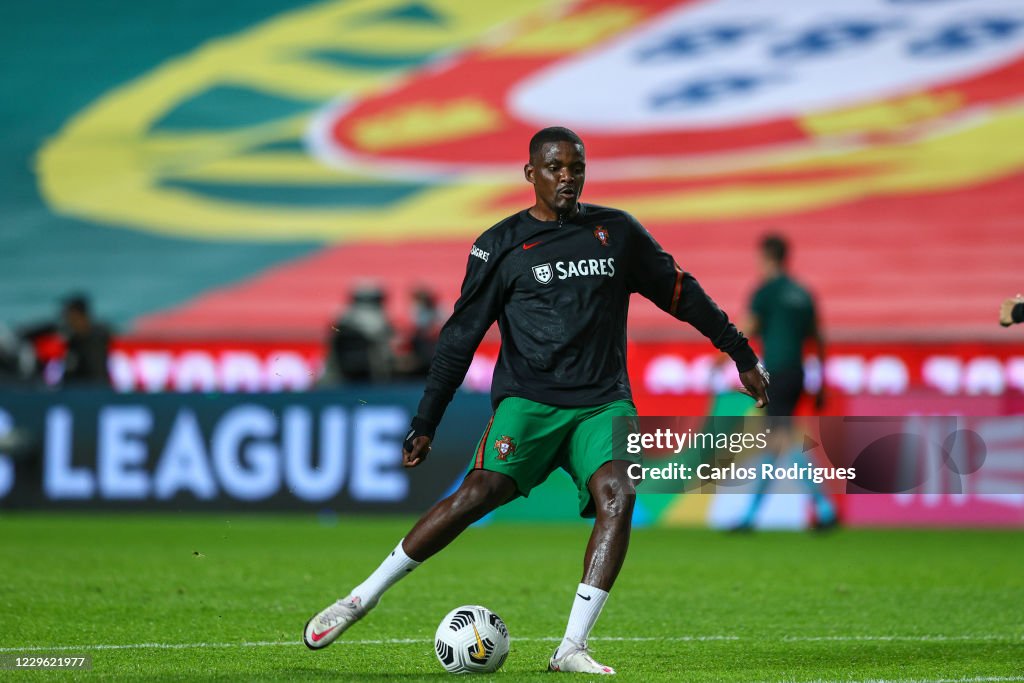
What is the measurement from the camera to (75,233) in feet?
76.8

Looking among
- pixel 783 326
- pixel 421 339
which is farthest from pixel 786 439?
pixel 421 339

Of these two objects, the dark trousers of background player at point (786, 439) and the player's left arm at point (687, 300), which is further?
the dark trousers of background player at point (786, 439)

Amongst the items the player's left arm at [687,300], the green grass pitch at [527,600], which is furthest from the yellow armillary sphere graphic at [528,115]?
the player's left arm at [687,300]

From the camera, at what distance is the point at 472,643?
5621 millimetres

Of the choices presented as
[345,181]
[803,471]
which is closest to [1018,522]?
[803,471]

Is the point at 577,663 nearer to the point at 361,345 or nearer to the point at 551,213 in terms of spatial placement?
the point at 551,213

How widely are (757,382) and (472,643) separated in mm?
1430

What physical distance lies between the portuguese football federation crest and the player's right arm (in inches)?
10.2

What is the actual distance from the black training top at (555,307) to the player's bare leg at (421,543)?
11.6 inches

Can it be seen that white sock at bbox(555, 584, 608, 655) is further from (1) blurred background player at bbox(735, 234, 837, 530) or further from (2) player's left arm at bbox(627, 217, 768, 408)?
(1) blurred background player at bbox(735, 234, 837, 530)

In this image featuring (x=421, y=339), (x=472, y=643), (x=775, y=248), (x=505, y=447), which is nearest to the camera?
(x=472, y=643)

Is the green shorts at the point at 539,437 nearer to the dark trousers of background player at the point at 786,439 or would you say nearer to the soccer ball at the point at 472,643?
the soccer ball at the point at 472,643

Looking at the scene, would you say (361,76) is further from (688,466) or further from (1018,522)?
(688,466)

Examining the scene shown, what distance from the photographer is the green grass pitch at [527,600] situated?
234 inches
